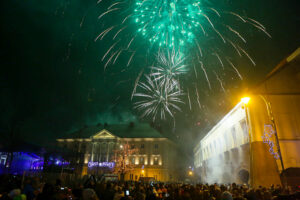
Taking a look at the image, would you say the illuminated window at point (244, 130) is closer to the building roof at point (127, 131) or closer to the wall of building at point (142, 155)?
the wall of building at point (142, 155)

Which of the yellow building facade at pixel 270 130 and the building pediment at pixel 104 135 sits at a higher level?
the building pediment at pixel 104 135

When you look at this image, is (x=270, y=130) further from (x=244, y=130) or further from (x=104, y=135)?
(x=104, y=135)

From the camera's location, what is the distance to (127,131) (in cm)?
6781

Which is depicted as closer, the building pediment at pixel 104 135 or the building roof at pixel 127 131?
the building pediment at pixel 104 135

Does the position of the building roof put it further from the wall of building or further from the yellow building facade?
the yellow building facade

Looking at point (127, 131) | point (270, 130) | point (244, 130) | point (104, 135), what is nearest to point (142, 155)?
point (127, 131)

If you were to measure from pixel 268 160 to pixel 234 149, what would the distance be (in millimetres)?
7266

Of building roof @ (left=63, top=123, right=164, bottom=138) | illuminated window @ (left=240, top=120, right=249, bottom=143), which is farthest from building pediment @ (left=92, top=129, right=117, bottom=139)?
illuminated window @ (left=240, top=120, right=249, bottom=143)

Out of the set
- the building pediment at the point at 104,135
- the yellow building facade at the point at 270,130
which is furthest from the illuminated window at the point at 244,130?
the building pediment at the point at 104,135

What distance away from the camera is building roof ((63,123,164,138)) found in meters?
63.9

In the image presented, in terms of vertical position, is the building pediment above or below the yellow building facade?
above

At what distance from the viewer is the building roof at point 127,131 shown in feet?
210

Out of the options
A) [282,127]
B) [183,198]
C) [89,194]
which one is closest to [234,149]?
[282,127]

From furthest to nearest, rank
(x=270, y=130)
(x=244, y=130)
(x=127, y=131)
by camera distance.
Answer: (x=127, y=131), (x=244, y=130), (x=270, y=130)
